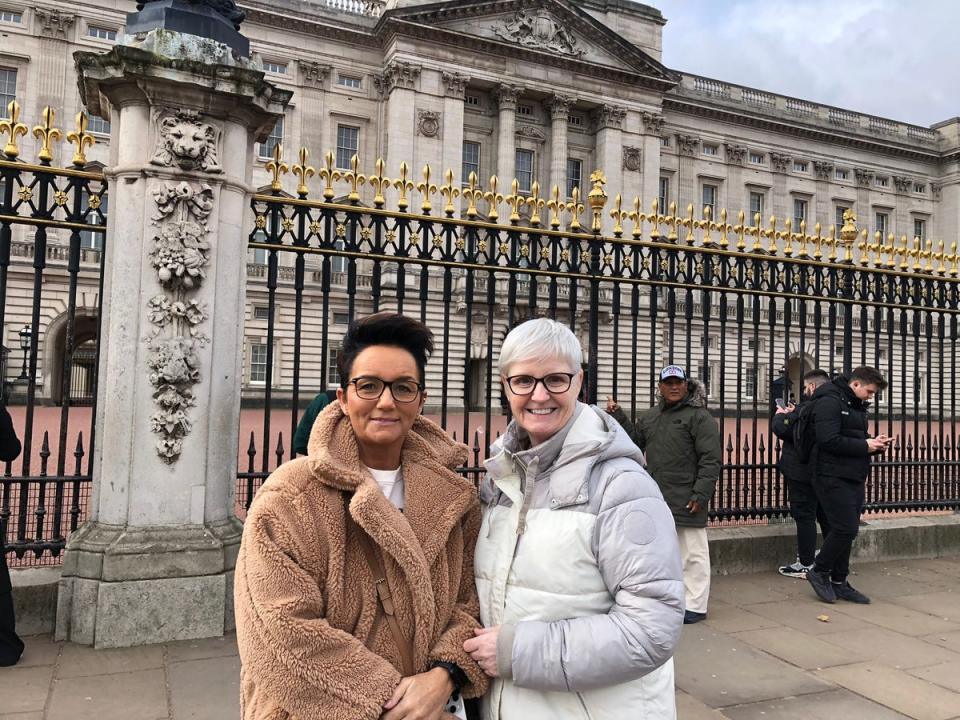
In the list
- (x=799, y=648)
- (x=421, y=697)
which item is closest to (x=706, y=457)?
(x=799, y=648)

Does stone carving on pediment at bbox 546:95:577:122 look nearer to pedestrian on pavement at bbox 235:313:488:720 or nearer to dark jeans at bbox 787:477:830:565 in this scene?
dark jeans at bbox 787:477:830:565

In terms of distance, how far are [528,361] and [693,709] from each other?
271cm

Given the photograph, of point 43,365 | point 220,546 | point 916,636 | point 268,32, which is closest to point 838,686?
point 916,636

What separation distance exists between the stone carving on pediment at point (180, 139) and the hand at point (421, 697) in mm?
3773

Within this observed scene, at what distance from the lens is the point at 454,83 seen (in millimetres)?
33969

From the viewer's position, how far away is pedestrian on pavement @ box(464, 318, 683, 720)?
1.78 m

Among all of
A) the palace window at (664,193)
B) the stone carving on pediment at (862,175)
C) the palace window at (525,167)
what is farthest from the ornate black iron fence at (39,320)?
A: the stone carving on pediment at (862,175)

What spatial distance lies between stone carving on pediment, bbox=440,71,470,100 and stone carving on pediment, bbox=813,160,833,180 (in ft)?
76.1

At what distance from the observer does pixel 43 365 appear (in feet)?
80.9

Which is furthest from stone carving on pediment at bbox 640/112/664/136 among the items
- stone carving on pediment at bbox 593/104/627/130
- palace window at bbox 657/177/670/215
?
palace window at bbox 657/177/670/215

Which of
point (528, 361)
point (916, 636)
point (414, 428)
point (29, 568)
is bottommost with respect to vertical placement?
point (916, 636)

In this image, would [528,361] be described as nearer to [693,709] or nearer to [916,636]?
[693,709]

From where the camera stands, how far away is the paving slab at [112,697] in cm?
352

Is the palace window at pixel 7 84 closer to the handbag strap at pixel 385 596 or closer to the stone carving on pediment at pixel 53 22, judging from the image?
the stone carving on pediment at pixel 53 22
